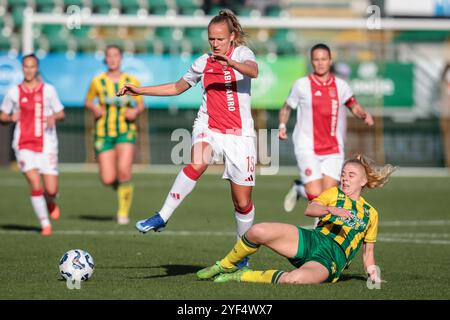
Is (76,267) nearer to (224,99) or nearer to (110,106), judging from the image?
(224,99)

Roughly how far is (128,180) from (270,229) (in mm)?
6712

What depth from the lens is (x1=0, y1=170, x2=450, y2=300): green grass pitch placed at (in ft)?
24.5

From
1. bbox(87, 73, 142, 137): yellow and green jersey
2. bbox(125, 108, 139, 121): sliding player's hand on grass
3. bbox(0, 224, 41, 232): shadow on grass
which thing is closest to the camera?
bbox(0, 224, 41, 232): shadow on grass

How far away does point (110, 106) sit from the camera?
1423 centimetres

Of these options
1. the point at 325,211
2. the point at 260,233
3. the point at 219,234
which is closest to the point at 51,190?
the point at 219,234

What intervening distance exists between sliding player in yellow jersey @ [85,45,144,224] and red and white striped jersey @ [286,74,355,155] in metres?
3.15

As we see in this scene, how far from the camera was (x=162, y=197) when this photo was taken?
1841 centimetres

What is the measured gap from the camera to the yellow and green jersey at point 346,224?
7898 millimetres

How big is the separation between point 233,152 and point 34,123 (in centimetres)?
469

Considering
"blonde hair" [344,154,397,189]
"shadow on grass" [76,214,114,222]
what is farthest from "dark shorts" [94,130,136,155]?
"blonde hair" [344,154,397,189]

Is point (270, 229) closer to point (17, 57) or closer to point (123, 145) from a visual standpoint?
point (123, 145)

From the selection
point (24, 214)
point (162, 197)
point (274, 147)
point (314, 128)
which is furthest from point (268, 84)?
point (314, 128)

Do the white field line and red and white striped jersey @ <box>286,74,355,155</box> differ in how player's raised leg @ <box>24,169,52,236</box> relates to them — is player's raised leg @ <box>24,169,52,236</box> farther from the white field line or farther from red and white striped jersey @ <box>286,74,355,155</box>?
red and white striped jersey @ <box>286,74,355,155</box>

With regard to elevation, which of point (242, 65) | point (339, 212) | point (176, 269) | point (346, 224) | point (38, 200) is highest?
point (242, 65)
